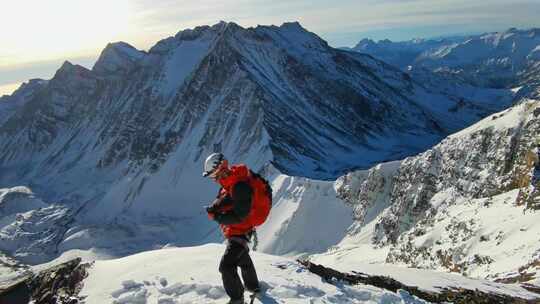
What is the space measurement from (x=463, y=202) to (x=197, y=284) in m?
69.3

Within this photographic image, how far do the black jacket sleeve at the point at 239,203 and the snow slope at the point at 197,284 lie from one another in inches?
131

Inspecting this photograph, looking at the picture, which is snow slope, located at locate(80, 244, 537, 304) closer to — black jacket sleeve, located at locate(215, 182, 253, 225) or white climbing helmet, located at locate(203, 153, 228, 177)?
black jacket sleeve, located at locate(215, 182, 253, 225)

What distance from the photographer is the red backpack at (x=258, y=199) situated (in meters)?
15.5

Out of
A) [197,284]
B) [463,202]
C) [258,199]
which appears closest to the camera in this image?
[258,199]

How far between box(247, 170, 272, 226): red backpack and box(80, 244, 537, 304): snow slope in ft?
9.78

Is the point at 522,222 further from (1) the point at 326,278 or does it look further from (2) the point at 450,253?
(1) the point at 326,278

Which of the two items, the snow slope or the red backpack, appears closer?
the red backpack

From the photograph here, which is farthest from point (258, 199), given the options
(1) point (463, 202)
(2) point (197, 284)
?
(1) point (463, 202)

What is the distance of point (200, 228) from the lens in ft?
588

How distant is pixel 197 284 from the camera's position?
727 inches

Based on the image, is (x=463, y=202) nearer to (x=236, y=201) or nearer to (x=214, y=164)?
(x=214, y=164)

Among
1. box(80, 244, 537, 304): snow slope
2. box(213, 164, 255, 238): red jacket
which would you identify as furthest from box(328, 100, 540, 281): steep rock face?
box(213, 164, 255, 238): red jacket

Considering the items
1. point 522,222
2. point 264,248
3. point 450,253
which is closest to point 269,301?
point 522,222

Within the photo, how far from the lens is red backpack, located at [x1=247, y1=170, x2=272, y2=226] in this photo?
50.7ft
